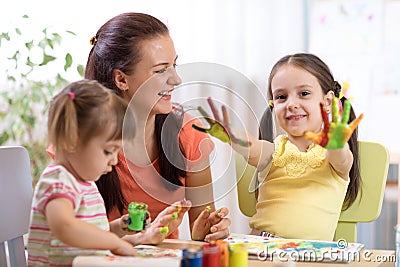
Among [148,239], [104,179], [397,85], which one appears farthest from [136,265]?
[397,85]

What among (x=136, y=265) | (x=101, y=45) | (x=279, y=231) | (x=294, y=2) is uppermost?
(x=294, y=2)

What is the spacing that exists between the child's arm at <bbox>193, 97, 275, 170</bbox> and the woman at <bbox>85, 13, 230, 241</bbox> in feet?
0.45

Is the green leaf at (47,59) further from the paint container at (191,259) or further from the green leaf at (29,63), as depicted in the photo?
the paint container at (191,259)

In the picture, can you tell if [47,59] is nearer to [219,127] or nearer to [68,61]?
[68,61]

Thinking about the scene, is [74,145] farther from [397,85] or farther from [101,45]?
[397,85]

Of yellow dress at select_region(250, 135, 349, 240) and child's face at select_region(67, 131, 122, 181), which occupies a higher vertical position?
child's face at select_region(67, 131, 122, 181)

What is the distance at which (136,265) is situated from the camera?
3.06 ft

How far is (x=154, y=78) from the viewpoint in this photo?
1.57m

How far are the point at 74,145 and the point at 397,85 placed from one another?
187 centimetres

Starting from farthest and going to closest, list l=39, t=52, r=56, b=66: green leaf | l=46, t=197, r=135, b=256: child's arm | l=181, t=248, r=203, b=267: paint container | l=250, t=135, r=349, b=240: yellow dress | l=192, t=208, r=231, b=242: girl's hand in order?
l=39, t=52, r=56, b=66: green leaf < l=250, t=135, r=349, b=240: yellow dress < l=192, t=208, r=231, b=242: girl's hand < l=46, t=197, r=135, b=256: child's arm < l=181, t=248, r=203, b=267: paint container

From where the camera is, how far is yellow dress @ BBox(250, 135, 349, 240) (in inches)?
59.9

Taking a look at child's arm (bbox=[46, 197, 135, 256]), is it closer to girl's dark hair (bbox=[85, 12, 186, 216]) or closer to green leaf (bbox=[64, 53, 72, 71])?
girl's dark hair (bbox=[85, 12, 186, 216])

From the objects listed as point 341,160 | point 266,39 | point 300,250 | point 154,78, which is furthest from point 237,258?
point 266,39

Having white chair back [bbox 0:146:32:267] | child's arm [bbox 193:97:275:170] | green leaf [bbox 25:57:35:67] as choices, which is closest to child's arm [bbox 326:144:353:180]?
child's arm [bbox 193:97:275:170]
